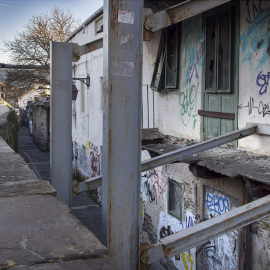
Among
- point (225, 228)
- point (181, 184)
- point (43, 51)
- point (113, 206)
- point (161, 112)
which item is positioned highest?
point (43, 51)

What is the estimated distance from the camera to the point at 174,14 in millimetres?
3283

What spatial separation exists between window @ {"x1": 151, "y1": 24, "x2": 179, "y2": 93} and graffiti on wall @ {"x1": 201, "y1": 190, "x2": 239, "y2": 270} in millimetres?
2482

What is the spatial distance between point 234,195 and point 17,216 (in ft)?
12.3

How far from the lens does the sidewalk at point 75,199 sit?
31.3 ft

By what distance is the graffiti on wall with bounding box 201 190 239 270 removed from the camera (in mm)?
5547

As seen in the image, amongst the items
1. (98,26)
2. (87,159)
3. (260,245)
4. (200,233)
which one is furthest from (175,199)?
(87,159)

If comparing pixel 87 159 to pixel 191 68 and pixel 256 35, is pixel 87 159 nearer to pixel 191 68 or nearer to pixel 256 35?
pixel 191 68

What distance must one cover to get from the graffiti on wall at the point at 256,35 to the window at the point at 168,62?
2.10 metres

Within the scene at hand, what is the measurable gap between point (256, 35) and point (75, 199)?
9.89 m

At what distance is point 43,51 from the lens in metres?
27.1

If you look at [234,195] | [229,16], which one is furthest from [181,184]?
[229,16]

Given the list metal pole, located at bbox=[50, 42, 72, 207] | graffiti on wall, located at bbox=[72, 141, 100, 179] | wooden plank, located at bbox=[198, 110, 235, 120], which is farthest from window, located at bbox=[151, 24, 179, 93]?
graffiti on wall, located at bbox=[72, 141, 100, 179]

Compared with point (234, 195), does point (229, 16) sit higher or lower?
higher

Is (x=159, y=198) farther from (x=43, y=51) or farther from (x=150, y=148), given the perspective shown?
(x=43, y=51)
